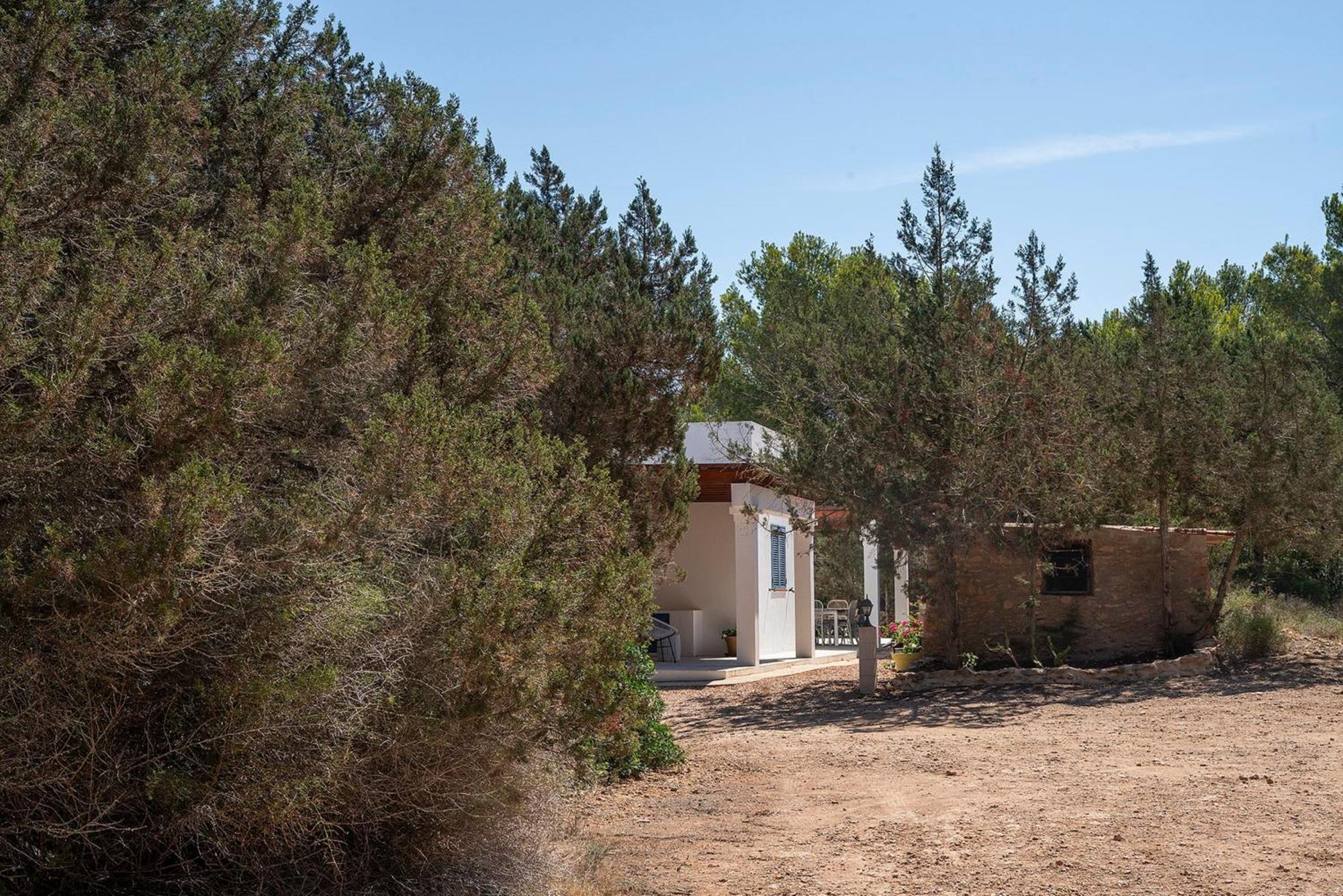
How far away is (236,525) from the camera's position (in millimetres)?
4625

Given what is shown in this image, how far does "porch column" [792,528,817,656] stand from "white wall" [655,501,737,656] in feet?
4.84

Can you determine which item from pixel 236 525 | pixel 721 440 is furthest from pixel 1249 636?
pixel 236 525

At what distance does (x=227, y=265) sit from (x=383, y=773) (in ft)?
7.66

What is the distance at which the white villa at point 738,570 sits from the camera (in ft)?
59.1

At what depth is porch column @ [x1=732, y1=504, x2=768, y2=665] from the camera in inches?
711

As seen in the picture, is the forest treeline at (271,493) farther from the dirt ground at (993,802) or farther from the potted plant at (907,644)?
the potted plant at (907,644)

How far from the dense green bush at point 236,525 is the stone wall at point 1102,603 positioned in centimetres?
1101

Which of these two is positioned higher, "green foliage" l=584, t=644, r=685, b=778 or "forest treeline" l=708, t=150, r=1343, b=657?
"forest treeline" l=708, t=150, r=1343, b=657

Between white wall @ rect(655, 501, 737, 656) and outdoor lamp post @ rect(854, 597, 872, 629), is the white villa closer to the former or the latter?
white wall @ rect(655, 501, 737, 656)

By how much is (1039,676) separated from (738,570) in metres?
4.60

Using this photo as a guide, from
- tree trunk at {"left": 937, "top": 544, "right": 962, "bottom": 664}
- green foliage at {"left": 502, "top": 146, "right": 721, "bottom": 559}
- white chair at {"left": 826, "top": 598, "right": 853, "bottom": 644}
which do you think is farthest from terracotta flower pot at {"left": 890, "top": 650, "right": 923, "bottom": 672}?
white chair at {"left": 826, "top": 598, "right": 853, "bottom": 644}

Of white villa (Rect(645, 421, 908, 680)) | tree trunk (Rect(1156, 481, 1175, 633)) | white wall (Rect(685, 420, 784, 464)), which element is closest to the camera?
tree trunk (Rect(1156, 481, 1175, 633))

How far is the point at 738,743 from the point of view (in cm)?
1152

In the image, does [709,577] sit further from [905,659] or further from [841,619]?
[841,619]
